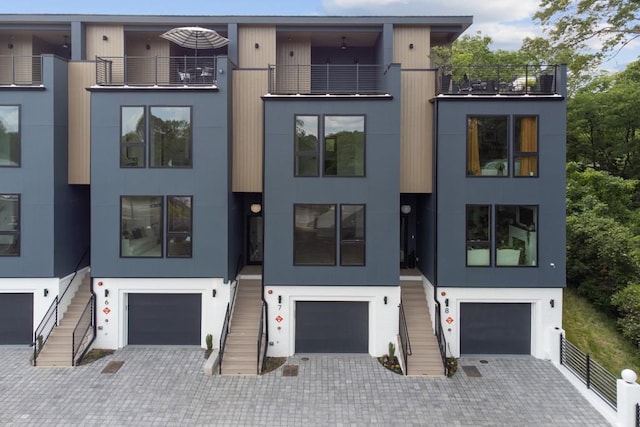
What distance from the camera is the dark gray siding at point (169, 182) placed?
11883 mm

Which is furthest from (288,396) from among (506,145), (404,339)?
(506,145)

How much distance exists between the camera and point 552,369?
11.3 meters

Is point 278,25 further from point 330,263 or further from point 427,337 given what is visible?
point 427,337

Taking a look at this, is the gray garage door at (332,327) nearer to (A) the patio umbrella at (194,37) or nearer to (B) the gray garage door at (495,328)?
(B) the gray garage door at (495,328)

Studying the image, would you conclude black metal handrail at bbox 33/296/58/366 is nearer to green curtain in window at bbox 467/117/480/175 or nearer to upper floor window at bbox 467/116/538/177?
green curtain in window at bbox 467/117/480/175

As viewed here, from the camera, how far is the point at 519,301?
12.0 meters

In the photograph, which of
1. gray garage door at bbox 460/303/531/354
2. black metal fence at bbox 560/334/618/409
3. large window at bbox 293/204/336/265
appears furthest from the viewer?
gray garage door at bbox 460/303/531/354

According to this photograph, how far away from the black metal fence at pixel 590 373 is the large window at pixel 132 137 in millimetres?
11902

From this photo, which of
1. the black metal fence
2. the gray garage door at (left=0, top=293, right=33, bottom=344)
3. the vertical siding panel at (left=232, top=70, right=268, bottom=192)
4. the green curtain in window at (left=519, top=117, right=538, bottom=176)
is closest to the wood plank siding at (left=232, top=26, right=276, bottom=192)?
the vertical siding panel at (left=232, top=70, right=268, bottom=192)

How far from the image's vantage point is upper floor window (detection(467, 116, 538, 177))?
1185 centimetres

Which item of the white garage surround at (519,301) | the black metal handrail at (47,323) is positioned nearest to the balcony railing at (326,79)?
the white garage surround at (519,301)

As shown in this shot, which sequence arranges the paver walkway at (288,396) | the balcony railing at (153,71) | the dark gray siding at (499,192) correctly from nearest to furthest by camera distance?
the paver walkway at (288,396) → the dark gray siding at (499,192) → the balcony railing at (153,71)

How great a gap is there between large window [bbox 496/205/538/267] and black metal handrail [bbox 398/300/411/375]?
2.92 meters

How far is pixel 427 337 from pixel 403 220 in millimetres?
4281
